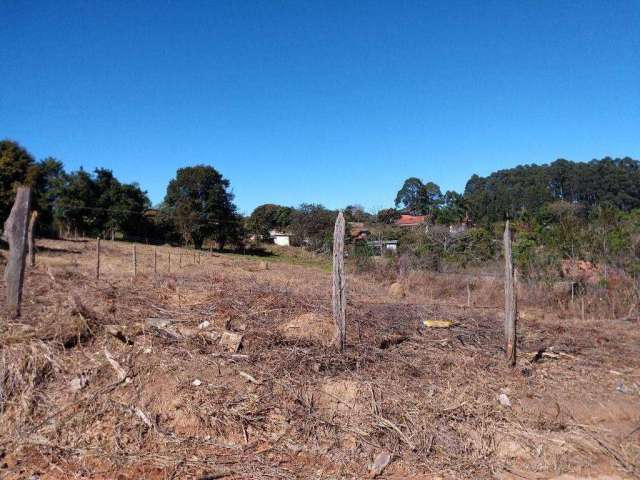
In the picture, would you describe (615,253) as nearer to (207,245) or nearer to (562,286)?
(562,286)

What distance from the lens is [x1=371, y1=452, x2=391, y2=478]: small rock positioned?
3260 millimetres

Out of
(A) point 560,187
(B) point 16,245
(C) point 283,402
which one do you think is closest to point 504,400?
(C) point 283,402

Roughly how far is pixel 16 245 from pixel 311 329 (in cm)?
335

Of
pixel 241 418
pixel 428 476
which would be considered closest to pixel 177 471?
pixel 241 418

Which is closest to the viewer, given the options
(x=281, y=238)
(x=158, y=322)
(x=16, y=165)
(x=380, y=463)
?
(x=380, y=463)

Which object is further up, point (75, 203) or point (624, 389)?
point (75, 203)

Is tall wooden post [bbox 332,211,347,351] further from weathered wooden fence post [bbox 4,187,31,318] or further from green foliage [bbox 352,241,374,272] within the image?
green foliage [bbox 352,241,374,272]

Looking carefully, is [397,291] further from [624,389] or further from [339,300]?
[339,300]

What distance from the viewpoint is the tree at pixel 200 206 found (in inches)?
1417

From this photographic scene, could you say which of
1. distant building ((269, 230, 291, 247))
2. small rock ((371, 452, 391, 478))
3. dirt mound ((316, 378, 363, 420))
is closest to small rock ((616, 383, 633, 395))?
dirt mound ((316, 378, 363, 420))

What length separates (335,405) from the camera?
4035 millimetres

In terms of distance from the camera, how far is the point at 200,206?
3678cm

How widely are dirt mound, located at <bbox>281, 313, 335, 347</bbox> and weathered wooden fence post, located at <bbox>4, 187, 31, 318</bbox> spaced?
2932mm

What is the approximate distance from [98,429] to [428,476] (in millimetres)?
2567
